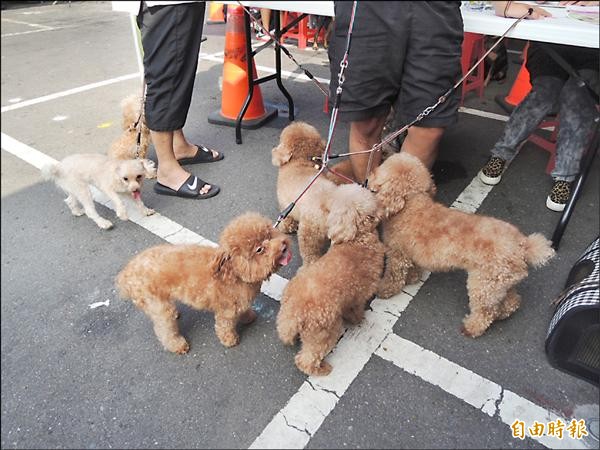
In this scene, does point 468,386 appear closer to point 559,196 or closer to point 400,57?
point 400,57

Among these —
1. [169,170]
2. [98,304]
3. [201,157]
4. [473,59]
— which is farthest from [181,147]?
[473,59]

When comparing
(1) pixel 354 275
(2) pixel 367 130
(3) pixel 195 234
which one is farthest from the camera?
(3) pixel 195 234

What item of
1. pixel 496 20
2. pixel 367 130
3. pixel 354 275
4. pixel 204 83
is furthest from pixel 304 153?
pixel 204 83

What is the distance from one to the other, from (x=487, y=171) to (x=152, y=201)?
3076mm

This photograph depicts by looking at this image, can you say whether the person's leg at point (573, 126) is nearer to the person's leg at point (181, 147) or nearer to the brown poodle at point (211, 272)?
the brown poodle at point (211, 272)

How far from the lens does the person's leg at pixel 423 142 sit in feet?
8.53

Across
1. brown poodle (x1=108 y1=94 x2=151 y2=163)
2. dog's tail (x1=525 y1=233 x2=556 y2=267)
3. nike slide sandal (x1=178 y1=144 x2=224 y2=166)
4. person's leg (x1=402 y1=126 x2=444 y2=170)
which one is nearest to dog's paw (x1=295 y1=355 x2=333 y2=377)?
dog's tail (x1=525 y1=233 x2=556 y2=267)

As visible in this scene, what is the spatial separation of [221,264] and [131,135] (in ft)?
7.31

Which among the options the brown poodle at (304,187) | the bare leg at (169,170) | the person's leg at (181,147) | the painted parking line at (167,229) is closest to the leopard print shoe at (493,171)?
the brown poodle at (304,187)

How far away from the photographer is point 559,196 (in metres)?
3.13

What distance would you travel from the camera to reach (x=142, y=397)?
196 centimetres

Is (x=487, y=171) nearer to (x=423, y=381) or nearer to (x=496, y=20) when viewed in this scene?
(x=496, y=20)

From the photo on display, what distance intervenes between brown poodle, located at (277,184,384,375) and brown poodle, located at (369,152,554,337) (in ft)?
0.58

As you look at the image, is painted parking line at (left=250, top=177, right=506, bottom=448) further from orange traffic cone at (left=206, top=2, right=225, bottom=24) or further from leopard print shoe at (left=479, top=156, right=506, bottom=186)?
orange traffic cone at (left=206, top=2, right=225, bottom=24)
